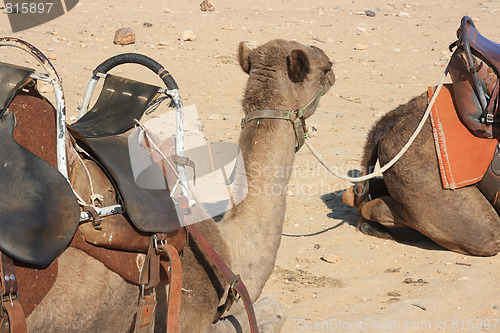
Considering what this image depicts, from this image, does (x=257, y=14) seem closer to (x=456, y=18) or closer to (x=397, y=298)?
(x=456, y=18)

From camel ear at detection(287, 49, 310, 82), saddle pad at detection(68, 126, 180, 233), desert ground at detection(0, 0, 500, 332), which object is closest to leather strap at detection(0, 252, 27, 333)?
saddle pad at detection(68, 126, 180, 233)

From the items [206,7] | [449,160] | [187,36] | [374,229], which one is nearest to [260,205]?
[449,160]

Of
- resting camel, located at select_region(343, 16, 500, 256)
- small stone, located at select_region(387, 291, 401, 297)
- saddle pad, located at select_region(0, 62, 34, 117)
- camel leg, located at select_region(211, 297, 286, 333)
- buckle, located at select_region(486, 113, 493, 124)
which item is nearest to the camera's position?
saddle pad, located at select_region(0, 62, 34, 117)

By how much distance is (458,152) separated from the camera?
477 centimetres

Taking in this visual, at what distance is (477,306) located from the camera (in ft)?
13.9

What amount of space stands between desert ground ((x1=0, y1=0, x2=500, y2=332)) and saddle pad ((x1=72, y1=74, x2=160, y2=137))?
1531 mm

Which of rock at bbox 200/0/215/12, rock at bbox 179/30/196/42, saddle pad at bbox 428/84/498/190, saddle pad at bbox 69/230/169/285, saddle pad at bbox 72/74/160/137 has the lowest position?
rock at bbox 179/30/196/42

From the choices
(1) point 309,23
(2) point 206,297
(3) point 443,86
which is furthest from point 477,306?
(1) point 309,23

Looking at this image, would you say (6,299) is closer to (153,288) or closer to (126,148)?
(153,288)

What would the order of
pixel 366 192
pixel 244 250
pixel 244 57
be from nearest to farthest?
pixel 244 250
pixel 244 57
pixel 366 192

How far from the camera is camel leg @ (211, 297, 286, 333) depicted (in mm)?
3273

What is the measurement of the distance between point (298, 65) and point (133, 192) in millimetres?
1435

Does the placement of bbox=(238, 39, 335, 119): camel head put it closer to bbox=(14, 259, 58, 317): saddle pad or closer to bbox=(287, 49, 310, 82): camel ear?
bbox=(287, 49, 310, 82): camel ear

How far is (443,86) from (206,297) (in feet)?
10.5
